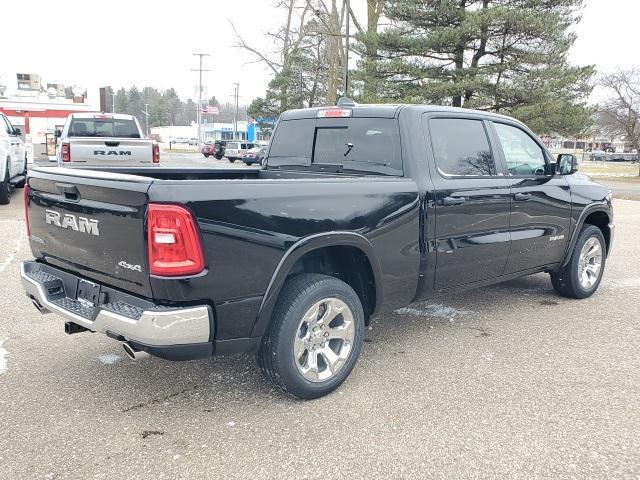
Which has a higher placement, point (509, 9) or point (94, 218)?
point (509, 9)

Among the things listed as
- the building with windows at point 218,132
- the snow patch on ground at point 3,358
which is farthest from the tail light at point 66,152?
the building with windows at point 218,132

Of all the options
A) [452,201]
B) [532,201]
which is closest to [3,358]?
[452,201]

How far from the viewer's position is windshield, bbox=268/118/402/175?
4.17 meters

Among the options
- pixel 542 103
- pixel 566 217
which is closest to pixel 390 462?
pixel 566 217

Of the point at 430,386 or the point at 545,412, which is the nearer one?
the point at 545,412

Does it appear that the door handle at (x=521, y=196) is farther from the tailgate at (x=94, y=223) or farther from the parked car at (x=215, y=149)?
the parked car at (x=215, y=149)

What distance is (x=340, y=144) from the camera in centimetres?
453

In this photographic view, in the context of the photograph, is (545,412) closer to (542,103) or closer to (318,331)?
(318,331)

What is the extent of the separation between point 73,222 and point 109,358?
1252 millimetres

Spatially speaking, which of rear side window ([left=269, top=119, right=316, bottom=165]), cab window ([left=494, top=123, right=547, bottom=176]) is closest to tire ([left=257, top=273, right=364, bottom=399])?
rear side window ([left=269, top=119, right=316, bottom=165])

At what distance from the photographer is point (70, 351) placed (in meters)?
4.25

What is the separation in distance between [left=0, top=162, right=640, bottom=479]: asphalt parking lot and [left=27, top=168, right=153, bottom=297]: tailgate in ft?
2.63

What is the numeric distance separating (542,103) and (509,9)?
3654 mm

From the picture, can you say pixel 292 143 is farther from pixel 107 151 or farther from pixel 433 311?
pixel 107 151
